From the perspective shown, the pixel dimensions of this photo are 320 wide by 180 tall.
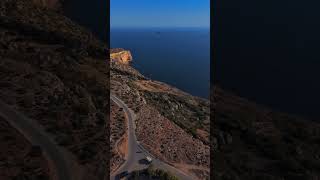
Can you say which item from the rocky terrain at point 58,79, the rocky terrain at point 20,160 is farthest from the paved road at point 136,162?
the rocky terrain at point 20,160

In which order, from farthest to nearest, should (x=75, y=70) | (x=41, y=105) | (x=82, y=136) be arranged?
(x=75, y=70)
(x=41, y=105)
(x=82, y=136)

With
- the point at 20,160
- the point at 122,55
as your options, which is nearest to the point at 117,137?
the point at 20,160
